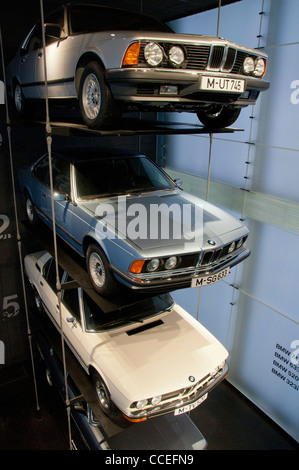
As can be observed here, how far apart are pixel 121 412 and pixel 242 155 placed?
10.6 feet

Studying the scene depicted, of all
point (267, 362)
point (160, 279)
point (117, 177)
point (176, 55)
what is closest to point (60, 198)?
point (117, 177)

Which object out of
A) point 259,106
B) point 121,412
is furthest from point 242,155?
point 121,412

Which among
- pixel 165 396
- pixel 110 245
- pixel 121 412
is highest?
pixel 110 245

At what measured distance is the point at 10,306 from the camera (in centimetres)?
468

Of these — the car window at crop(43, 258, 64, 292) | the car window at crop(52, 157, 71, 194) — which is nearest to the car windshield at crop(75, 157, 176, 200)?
the car window at crop(52, 157, 71, 194)

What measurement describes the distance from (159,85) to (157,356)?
6.23ft

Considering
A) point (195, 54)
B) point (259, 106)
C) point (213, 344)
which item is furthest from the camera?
point (259, 106)

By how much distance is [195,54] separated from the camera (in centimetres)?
198

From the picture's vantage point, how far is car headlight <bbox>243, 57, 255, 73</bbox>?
2.18 m

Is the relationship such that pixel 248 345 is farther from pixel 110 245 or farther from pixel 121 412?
pixel 110 245

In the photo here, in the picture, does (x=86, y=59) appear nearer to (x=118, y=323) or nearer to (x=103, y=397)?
(x=118, y=323)

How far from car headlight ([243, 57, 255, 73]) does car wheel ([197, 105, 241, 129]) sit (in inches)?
15.1

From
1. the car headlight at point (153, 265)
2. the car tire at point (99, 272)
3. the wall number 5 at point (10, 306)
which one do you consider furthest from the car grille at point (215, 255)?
the wall number 5 at point (10, 306)

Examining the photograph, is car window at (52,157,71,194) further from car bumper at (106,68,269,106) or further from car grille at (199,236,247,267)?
car grille at (199,236,247,267)
